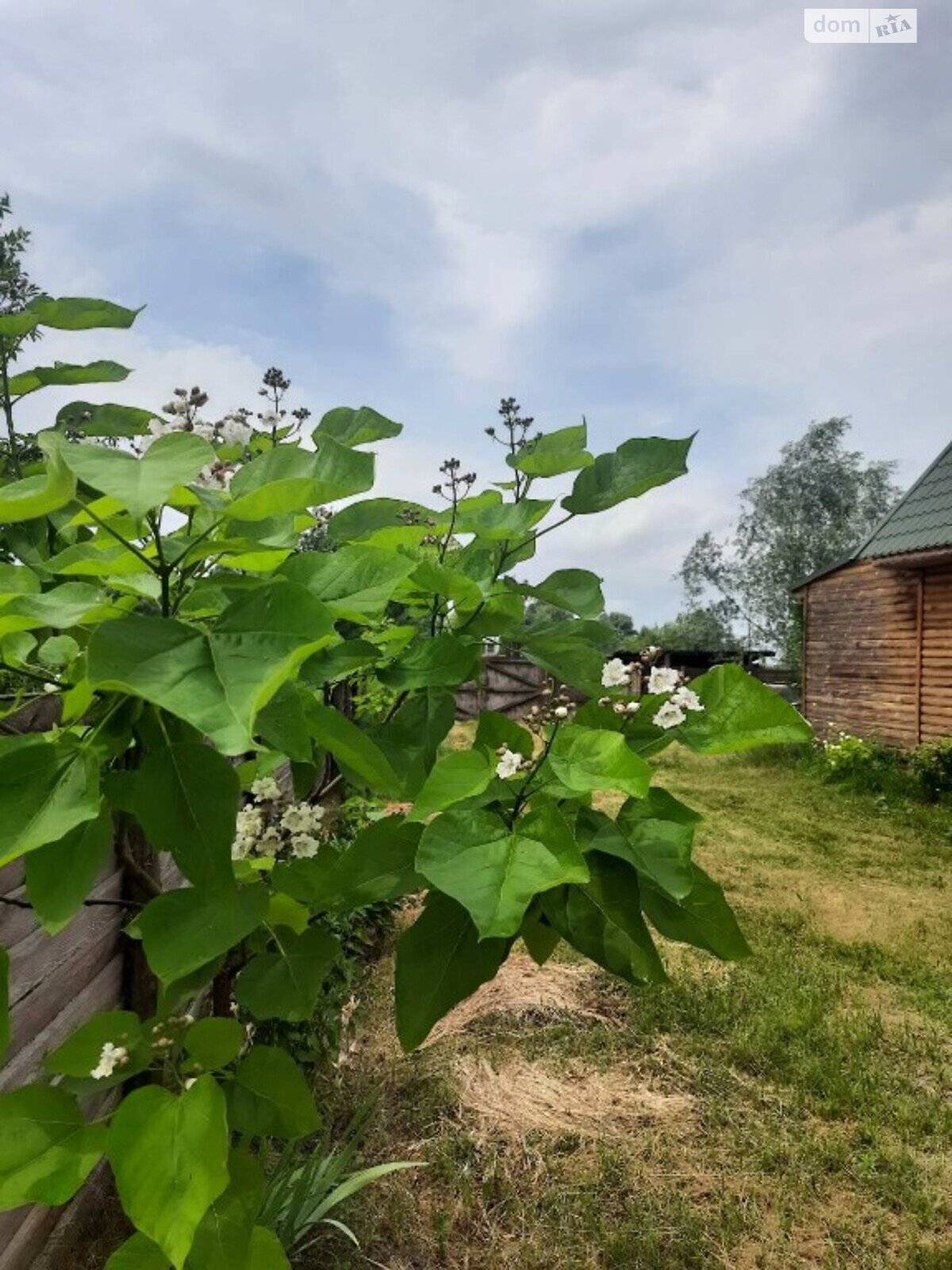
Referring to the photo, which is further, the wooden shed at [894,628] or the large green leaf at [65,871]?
the wooden shed at [894,628]

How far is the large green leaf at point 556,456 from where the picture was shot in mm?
774

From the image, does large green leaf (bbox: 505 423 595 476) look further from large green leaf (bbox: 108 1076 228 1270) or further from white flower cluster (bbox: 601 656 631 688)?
large green leaf (bbox: 108 1076 228 1270)

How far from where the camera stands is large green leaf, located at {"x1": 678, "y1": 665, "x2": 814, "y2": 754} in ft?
2.27

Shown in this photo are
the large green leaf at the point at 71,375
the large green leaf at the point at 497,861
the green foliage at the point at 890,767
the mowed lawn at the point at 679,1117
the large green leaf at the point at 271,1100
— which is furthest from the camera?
the green foliage at the point at 890,767

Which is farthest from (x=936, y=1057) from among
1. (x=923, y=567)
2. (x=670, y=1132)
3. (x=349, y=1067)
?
(x=923, y=567)

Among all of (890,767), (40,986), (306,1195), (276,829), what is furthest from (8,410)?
(890,767)

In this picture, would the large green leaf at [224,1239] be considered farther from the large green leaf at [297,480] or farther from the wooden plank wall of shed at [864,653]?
the wooden plank wall of shed at [864,653]

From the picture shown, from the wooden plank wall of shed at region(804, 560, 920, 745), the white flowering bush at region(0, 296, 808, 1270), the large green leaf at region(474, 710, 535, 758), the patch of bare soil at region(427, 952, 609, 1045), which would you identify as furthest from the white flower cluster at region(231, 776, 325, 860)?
the wooden plank wall of shed at region(804, 560, 920, 745)

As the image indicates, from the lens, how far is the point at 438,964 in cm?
71

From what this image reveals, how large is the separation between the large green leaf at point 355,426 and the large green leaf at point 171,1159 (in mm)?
582

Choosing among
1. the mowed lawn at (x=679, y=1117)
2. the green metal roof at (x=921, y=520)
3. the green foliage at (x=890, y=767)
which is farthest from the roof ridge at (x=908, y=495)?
the mowed lawn at (x=679, y=1117)

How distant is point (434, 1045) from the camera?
130 inches

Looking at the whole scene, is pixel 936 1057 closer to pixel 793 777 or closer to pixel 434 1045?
pixel 434 1045

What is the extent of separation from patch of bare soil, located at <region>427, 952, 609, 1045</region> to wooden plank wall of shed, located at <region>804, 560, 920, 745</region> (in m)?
7.44
